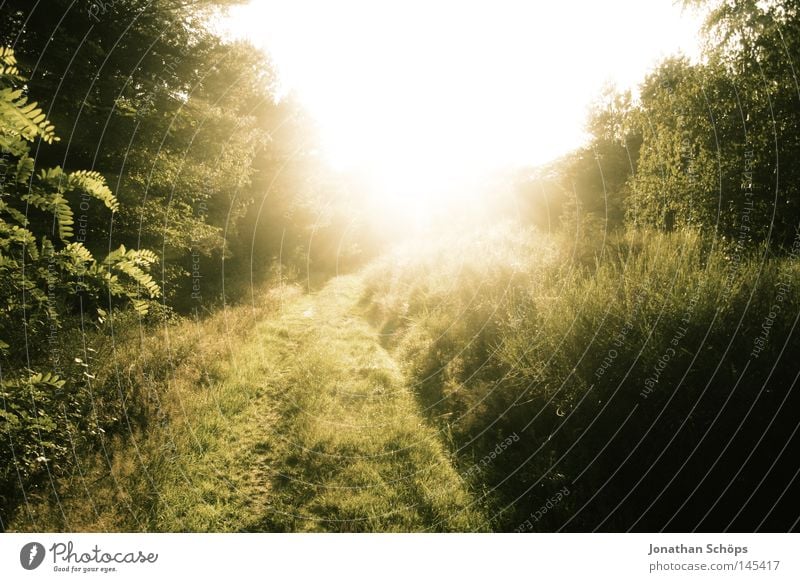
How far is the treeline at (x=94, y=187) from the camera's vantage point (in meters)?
2.57

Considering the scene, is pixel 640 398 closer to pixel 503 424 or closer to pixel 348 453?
pixel 503 424

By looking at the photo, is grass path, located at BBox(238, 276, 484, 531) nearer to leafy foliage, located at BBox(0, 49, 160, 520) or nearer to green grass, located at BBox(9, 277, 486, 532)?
green grass, located at BBox(9, 277, 486, 532)

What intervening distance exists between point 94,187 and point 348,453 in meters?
4.17

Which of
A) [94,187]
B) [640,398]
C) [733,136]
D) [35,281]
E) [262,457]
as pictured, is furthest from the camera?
[733,136]

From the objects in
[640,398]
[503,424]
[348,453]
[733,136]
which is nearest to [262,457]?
[348,453]

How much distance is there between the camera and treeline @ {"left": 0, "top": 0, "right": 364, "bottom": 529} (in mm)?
2572

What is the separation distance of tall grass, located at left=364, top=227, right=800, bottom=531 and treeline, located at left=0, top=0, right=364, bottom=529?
450 cm

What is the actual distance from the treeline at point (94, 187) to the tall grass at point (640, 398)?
4502 mm

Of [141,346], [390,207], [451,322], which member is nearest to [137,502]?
[141,346]

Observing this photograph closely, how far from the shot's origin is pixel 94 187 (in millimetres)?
2443

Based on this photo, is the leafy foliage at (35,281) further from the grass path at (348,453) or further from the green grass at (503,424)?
the grass path at (348,453)

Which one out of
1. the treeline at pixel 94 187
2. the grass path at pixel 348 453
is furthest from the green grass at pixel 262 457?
the treeline at pixel 94 187

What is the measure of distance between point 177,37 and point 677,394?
10700mm

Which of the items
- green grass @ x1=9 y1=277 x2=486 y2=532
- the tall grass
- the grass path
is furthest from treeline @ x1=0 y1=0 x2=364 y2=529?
the tall grass
